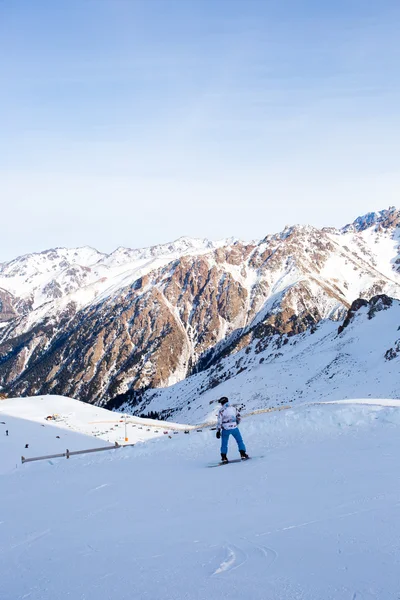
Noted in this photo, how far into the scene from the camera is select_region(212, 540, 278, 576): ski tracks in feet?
22.9

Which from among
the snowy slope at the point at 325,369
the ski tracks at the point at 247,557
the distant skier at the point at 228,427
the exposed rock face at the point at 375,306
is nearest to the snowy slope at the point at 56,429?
the distant skier at the point at 228,427

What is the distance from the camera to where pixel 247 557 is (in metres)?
7.34

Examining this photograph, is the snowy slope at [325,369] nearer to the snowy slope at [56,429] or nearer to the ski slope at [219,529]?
the snowy slope at [56,429]

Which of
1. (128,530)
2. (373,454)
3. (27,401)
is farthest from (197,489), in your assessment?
(27,401)

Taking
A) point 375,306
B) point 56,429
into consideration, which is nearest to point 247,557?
point 56,429

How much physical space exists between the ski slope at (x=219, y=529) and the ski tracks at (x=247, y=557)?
29mm

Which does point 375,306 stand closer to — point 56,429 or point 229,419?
point 56,429

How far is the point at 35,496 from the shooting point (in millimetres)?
15312

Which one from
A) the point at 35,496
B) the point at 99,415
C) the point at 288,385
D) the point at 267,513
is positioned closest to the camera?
the point at 267,513

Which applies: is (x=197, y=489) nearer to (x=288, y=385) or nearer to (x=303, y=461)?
(x=303, y=461)

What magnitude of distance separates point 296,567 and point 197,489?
6.42 metres

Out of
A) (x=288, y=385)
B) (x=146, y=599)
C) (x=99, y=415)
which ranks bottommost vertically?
(x=288, y=385)

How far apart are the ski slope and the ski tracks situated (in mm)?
29

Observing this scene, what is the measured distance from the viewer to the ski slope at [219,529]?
6.51 m
